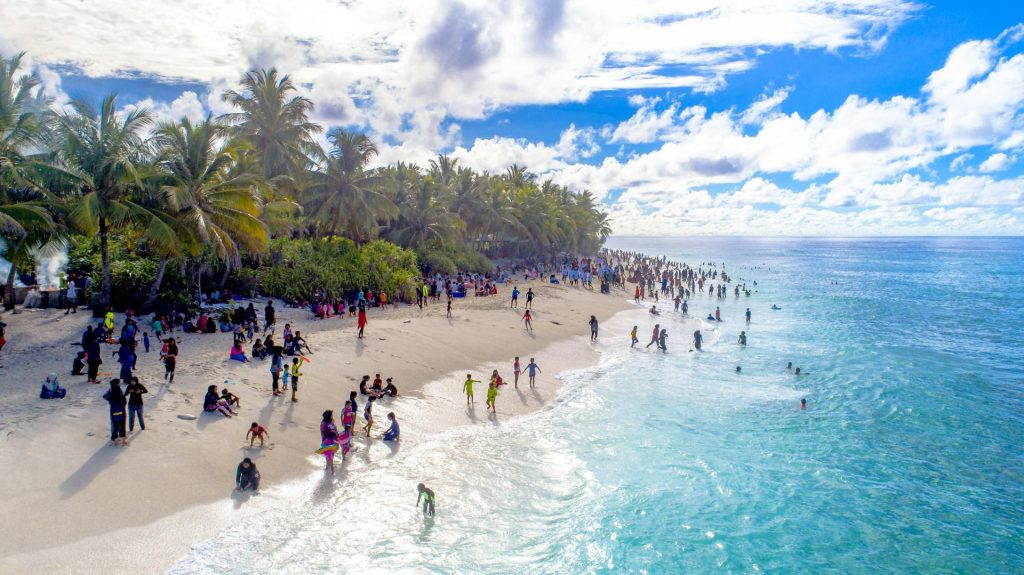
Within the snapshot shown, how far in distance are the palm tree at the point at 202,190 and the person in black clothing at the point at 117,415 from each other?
30.4 ft

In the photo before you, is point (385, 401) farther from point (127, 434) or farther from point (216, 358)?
point (127, 434)

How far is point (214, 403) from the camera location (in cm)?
1212

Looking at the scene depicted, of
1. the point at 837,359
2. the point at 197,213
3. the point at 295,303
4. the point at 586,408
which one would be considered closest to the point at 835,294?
the point at 837,359

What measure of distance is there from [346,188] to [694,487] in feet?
87.0

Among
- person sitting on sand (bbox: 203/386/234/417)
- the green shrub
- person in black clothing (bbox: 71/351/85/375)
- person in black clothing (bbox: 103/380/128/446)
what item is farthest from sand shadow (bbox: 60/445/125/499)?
the green shrub

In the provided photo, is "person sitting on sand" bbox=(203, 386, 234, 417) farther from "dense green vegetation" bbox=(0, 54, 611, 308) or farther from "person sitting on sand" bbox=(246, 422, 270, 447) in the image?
"dense green vegetation" bbox=(0, 54, 611, 308)

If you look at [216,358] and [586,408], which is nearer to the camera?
[216,358]

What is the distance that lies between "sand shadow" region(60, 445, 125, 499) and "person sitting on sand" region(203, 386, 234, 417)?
2061 mm

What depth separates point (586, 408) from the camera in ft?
56.3

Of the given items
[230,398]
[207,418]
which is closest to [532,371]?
[230,398]

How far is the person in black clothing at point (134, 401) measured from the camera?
10445 millimetres

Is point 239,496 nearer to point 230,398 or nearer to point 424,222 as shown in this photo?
point 230,398

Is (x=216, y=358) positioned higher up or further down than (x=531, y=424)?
higher up

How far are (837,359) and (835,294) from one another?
34963 mm
